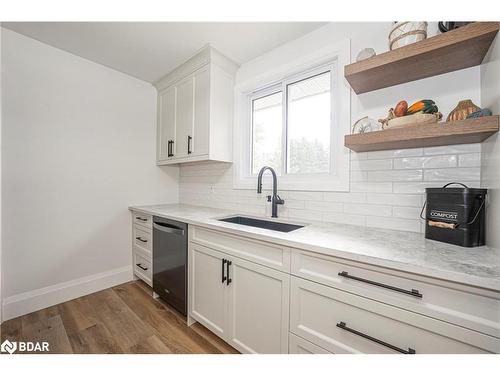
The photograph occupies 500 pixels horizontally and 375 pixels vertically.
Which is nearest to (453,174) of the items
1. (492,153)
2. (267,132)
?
(492,153)

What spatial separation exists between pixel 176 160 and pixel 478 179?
2.38 meters

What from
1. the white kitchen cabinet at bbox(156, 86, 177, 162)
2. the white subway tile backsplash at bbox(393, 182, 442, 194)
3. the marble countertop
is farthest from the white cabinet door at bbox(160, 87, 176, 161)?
the white subway tile backsplash at bbox(393, 182, 442, 194)

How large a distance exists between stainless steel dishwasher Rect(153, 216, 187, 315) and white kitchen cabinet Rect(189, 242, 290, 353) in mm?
103

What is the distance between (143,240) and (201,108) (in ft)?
4.96

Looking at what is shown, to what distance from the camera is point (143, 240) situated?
216 centimetres

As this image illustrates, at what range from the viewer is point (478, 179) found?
102 centimetres

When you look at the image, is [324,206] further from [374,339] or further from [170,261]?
[170,261]

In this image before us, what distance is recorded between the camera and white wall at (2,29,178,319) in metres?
1.70

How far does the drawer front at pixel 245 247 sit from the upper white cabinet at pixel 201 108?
0.79 meters

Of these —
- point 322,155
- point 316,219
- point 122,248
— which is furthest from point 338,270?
point 122,248

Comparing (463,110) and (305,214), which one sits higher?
(463,110)

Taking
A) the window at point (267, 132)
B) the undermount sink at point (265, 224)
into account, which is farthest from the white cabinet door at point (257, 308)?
the window at point (267, 132)

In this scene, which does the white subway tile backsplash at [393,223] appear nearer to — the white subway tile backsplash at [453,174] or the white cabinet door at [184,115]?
the white subway tile backsplash at [453,174]

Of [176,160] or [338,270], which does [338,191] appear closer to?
[338,270]
